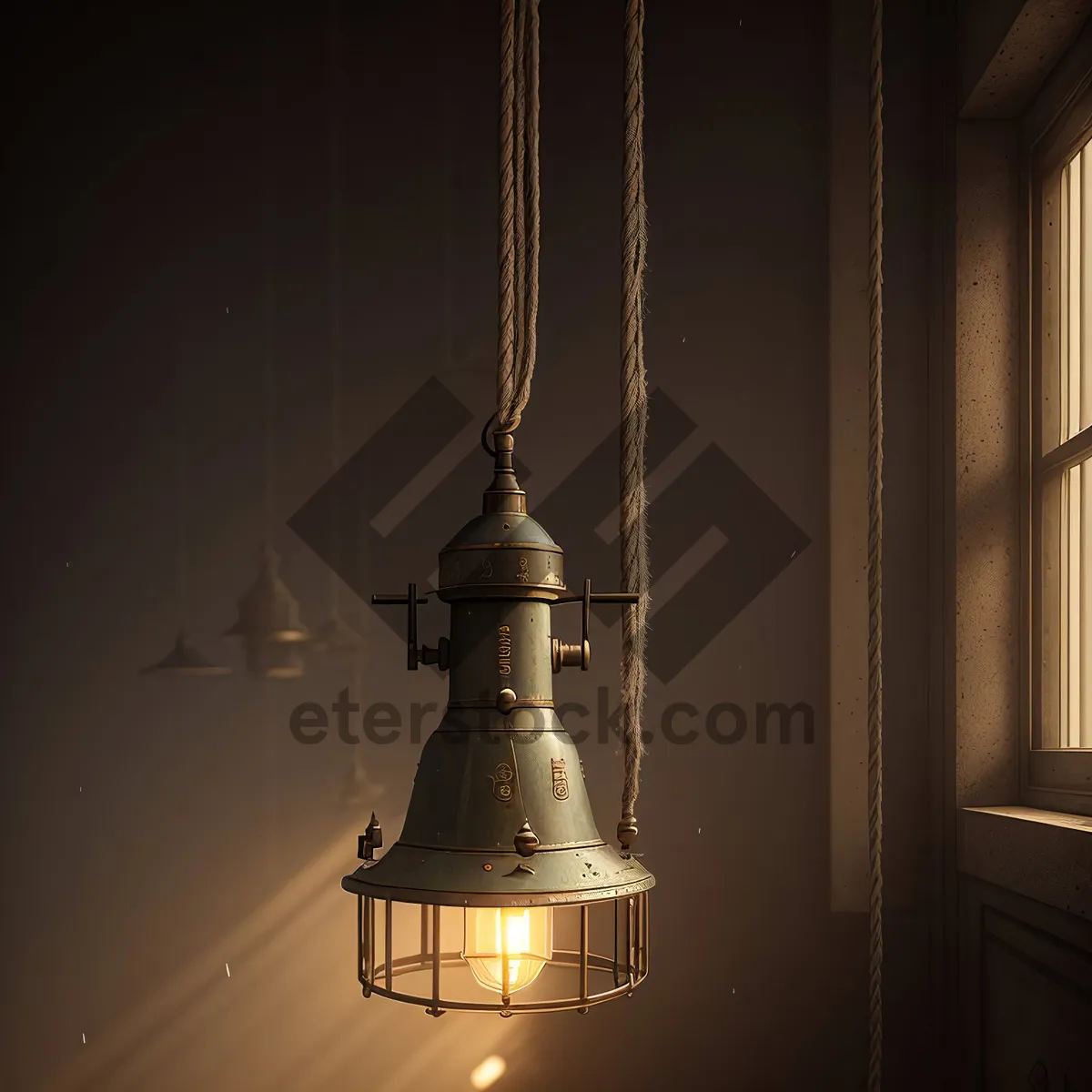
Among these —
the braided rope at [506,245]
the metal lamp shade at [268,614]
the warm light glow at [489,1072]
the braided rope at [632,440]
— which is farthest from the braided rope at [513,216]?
the warm light glow at [489,1072]

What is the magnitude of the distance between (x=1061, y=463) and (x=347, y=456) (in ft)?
3.36

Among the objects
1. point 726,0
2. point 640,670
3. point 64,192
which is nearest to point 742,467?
point 640,670

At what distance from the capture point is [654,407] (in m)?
1.80

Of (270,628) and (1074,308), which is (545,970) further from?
(1074,308)

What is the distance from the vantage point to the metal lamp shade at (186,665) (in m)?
1.78

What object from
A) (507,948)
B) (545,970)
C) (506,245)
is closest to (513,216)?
(506,245)

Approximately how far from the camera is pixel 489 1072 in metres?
1.72

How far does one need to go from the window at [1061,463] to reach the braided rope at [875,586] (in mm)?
207

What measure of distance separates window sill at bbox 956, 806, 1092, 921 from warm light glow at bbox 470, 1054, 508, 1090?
0.73 metres

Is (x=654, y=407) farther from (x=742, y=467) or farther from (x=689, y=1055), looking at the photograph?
(x=689, y=1055)

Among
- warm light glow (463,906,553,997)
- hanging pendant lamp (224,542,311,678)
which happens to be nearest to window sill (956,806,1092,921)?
warm light glow (463,906,553,997)

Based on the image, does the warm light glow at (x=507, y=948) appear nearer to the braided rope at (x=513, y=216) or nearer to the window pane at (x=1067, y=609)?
the braided rope at (x=513, y=216)

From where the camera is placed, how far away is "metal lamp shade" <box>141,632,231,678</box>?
5.83ft

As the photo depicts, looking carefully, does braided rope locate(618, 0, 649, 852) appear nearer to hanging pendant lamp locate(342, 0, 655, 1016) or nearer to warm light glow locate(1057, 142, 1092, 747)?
hanging pendant lamp locate(342, 0, 655, 1016)
